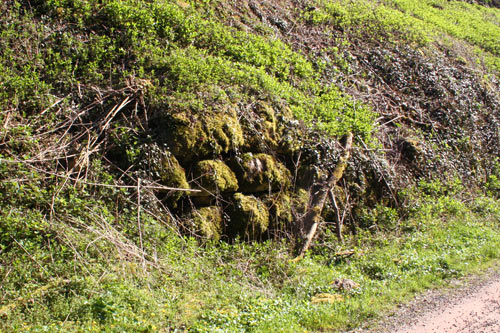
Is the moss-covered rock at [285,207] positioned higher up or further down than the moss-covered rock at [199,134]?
further down

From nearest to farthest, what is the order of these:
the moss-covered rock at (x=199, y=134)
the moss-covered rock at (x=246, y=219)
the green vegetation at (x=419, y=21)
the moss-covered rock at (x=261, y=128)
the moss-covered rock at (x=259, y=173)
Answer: the moss-covered rock at (x=199, y=134) → the moss-covered rock at (x=246, y=219) → the moss-covered rock at (x=259, y=173) → the moss-covered rock at (x=261, y=128) → the green vegetation at (x=419, y=21)

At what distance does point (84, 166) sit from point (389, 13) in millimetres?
15906

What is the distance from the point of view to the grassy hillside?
19.5 ft

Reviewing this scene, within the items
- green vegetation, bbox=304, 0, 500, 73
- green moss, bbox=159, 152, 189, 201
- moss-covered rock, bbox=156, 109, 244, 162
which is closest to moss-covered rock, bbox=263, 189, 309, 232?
moss-covered rock, bbox=156, 109, 244, 162

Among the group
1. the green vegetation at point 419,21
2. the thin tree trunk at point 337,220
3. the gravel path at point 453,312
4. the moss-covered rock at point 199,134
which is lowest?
the thin tree trunk at point 337,220

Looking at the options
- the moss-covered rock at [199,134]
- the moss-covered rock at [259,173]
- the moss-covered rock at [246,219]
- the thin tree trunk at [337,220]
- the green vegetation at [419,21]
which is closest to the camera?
the moss-covered rock at [199,134]

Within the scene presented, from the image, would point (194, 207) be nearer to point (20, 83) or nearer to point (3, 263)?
point (3, 263)

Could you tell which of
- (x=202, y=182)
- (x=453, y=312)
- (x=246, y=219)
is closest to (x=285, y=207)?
(x=246, y=219)

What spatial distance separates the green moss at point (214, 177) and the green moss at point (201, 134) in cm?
24

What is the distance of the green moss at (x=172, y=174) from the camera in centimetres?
775

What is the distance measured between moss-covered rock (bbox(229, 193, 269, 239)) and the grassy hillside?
1.0 inches

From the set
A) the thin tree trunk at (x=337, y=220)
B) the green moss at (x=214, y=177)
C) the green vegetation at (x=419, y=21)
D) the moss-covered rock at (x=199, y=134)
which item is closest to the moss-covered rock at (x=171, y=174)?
the moss-covered rock at (x=199, y=134)

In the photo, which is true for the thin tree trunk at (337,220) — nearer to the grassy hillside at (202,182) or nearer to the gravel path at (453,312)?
the grassy hillside at (202,182)

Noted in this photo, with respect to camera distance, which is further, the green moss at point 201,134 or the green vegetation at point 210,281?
the green moss at point 201,134
